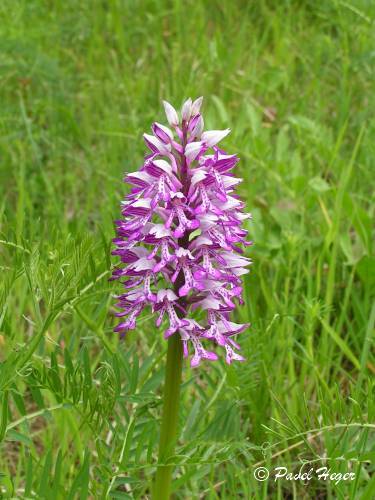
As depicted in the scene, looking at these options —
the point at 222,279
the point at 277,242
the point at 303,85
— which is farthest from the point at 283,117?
the point at 222,279

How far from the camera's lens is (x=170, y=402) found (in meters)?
1.78

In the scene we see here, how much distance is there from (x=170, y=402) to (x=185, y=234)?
397mm

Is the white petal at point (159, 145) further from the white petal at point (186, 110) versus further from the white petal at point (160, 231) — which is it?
the white petal at point (160, 231)

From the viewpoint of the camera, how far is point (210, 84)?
456 cm

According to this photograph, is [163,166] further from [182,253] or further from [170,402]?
[170,402]

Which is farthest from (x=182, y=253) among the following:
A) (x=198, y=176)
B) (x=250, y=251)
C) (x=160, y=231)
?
(x=250, y=251)

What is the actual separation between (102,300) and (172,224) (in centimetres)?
50

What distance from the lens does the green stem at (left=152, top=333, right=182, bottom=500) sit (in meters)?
1.75

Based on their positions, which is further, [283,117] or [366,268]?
[283,117]

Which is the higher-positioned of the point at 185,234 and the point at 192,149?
the point at 192,149

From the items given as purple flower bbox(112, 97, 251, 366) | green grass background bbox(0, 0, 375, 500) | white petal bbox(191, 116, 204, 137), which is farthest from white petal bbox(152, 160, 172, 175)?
green grass background bbox(0, 0, 375, 500)

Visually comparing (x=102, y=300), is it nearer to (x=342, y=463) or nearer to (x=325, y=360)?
(x=342, y=463)

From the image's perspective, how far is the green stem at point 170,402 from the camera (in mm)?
1750

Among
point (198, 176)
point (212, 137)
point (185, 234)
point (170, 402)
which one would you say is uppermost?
point (212, 137)
